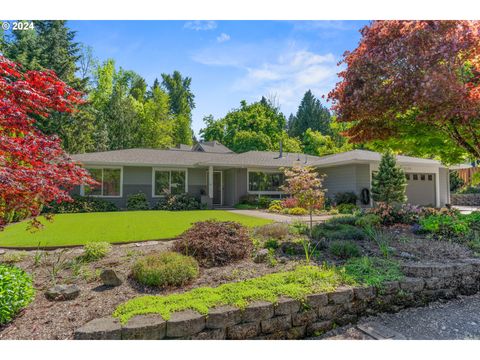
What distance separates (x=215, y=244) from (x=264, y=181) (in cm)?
1219

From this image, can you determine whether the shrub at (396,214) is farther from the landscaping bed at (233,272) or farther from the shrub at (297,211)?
the shrub at (297,211)

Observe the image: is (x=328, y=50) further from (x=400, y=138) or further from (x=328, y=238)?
(x=328, y=238)

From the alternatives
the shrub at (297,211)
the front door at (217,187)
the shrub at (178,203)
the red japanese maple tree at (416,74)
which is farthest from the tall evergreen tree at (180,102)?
the red japanese maple tree at (416,74)

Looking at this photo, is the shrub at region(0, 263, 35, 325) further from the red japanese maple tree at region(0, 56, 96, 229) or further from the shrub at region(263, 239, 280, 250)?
the shrub at region(263, 239, 280, 250)

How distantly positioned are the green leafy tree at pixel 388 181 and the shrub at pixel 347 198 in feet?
3.04

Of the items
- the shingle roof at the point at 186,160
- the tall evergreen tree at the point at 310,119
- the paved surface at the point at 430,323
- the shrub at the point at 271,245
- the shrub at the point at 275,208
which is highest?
the tall evergreen tree at the point at 310,119

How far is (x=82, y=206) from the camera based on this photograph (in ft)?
42.4

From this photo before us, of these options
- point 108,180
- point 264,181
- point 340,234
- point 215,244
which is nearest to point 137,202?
point 108,180

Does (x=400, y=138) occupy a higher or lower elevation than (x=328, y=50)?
lower

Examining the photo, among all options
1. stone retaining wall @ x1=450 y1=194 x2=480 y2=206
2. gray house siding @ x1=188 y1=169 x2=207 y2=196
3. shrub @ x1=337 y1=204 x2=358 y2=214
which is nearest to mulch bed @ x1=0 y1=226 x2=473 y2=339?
shrub @ x1=337 y1=204 x2=358 y2=214

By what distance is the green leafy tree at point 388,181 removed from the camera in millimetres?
13336

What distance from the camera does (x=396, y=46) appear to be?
552cm
